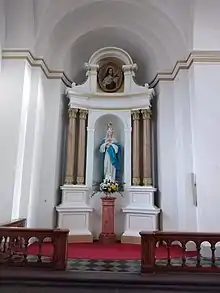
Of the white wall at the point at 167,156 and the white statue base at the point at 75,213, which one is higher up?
the white wall at the point at 167,156

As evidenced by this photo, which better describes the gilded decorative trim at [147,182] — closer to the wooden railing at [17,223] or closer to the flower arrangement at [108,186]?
the flower arrangement at [108,186]

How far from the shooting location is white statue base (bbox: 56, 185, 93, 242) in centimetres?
668

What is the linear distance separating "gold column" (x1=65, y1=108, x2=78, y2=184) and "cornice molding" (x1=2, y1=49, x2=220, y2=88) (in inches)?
35.1

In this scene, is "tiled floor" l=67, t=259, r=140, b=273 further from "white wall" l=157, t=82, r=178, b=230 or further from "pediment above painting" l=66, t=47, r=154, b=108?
"pediment above painting" l=66, t=47, r=154, b=108

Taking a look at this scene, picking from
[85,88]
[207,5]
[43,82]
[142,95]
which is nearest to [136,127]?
[142,95]

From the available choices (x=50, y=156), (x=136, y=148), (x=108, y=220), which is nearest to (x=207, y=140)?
(x=136, y=148)

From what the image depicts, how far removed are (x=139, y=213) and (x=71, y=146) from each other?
2320 mm

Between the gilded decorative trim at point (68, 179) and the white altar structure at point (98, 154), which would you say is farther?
the gilded decorative trim at point (68, 179)

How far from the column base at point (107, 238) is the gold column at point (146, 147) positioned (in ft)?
4.79

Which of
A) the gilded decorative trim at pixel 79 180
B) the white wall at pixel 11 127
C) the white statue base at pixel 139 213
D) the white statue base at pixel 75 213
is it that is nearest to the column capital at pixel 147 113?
the white statue base at pixel 139 213

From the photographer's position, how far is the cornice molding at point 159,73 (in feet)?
19.1

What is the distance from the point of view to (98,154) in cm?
→ 767

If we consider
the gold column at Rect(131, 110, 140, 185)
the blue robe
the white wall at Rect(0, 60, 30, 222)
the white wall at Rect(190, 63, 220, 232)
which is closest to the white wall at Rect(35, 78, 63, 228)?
the white wall at Rect(0, 60, 30, 222)

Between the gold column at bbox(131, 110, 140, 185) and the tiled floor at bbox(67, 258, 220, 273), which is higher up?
the gold column at bbox(131, 110, 140, 185)
